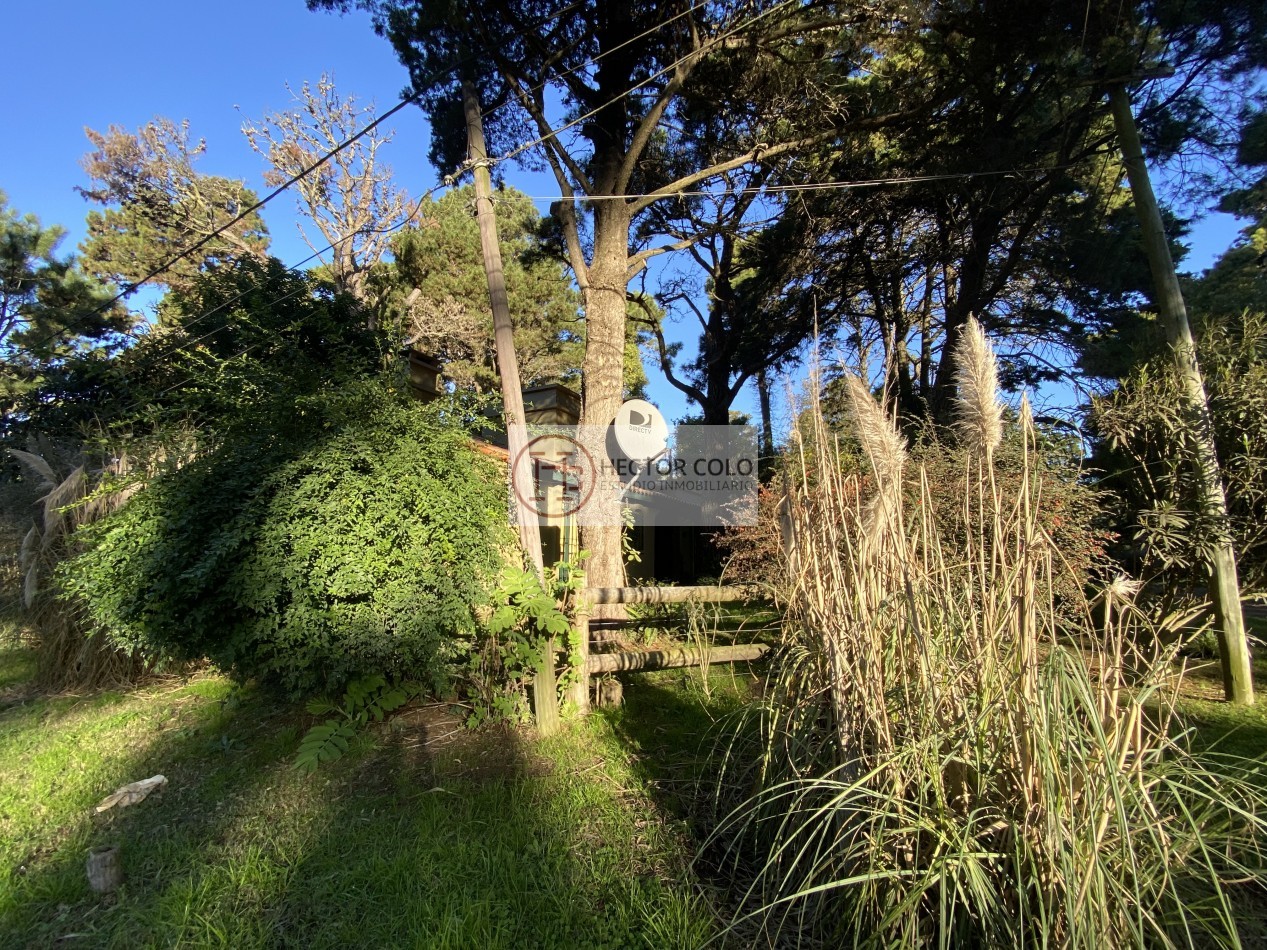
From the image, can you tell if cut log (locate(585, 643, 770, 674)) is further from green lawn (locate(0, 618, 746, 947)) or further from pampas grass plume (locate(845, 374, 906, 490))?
pampas grass plume (locate(845, 374, 906, 490))

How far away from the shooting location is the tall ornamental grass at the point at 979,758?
4.54ft

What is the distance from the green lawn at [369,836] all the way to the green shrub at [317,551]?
0.56 m

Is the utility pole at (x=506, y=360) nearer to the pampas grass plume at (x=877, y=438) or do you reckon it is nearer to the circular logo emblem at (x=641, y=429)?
the pampas grass plume at (x=877, y=438)

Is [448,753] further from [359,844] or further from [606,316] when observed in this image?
[606,316]

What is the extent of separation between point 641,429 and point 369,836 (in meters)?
6.17

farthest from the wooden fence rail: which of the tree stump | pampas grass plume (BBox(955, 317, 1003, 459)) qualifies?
pampas grass plume (BBox(955, 317, 1003, 459))

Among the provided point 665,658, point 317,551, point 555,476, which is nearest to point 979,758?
point 665,658

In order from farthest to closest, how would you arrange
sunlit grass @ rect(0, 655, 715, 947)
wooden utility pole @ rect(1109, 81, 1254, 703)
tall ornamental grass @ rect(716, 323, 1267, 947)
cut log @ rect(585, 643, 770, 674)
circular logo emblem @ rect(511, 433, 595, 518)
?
wooden utility pole @ rect(1109, 81, 1254, 703)
circular logo emblem @ rect(511, 433, 595, 518)
cut log @ rect(585, 643, 770, 674)
sunlit grass @ rect(0, 655, 715, 947)
tall ornamental grass @ rect(716, 323, 1267, 947)

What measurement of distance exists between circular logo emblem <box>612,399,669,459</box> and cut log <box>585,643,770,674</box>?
13.5 feet

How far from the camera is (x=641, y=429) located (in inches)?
319

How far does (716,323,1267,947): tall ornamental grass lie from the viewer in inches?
54.5

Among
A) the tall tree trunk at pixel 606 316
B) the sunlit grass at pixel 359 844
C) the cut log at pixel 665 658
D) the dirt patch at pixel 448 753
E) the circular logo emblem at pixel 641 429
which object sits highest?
the tall tree trunk at pixel 606 316

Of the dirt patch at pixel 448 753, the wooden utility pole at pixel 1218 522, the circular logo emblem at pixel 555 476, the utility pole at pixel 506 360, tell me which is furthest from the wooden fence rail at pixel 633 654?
the wooden utility pole at pixel 1218 522

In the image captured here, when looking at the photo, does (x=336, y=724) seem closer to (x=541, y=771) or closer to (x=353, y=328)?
(x=541, y=771)
